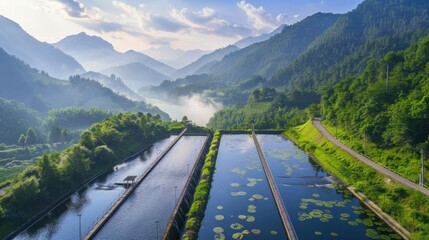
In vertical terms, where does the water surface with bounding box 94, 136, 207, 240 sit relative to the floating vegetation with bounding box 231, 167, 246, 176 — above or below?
below

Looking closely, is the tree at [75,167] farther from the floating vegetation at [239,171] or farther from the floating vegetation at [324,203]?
the floating vegetation at [324,203]

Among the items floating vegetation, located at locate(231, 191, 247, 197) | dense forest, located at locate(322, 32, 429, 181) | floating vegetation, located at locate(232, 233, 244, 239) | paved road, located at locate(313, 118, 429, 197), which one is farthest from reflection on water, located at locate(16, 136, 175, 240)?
dense forest, located at locate(322, 32, 429, 181)

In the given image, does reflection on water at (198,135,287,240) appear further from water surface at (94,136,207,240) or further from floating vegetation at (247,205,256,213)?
water surface at (94,136,207,240)

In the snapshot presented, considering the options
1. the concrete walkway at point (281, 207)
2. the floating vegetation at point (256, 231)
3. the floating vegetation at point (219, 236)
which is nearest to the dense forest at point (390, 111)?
the concrete walkway at point (281, 207)

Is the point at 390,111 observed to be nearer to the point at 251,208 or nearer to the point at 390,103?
the point at 390,103

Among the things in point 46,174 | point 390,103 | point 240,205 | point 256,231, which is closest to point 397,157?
point 390,103

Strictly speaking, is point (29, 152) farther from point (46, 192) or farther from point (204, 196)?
point (204, 196)
